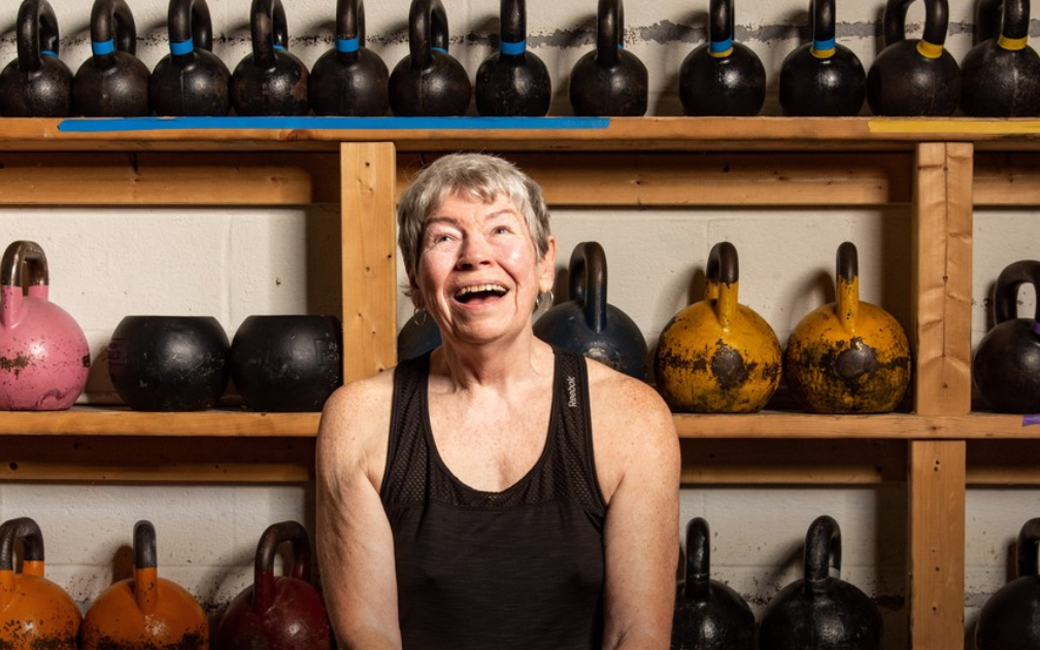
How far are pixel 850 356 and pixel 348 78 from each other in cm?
132

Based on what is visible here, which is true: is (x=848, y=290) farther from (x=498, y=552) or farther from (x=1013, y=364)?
(x=498, y=552)

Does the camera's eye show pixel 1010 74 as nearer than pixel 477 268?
A: No

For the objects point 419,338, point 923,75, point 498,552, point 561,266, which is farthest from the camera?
point 561,266

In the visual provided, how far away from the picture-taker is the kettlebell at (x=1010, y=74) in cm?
250

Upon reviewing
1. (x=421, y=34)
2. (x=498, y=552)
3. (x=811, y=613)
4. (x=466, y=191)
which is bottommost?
(x=811, y=613)

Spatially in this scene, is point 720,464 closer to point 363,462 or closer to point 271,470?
point 271,470

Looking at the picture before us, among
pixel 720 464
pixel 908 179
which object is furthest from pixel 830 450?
pixel 908 179

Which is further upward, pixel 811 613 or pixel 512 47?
pixel 512 47

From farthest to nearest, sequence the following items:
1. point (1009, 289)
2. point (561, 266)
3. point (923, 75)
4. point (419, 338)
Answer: point (561, 266), point (1009, 289), point (419, 338), point (923, 75)

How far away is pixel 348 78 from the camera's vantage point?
2543 millimetres

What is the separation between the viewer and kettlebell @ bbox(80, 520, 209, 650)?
8.27 feet

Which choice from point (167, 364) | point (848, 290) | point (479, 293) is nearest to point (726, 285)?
point (848, 290)

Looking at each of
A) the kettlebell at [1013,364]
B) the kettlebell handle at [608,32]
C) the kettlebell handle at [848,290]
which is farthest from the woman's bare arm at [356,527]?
the kettlebell at [1013,364]

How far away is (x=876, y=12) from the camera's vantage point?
2.83 metres
